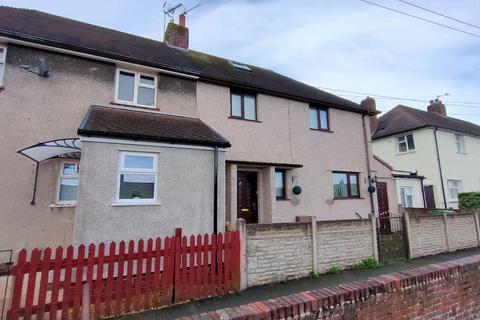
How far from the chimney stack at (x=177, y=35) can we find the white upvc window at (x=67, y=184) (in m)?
9.06

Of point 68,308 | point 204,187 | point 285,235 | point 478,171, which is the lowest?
point 68,308

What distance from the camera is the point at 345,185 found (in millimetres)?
13156

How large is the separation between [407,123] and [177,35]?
1901 cm

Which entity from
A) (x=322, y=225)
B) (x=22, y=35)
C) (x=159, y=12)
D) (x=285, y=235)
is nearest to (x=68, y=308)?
(x=285, y=235)

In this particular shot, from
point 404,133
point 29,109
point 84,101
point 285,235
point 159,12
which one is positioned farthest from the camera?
point 404,133

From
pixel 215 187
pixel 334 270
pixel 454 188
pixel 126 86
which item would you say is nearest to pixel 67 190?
pixel 126 86

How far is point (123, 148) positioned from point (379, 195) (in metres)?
12.8

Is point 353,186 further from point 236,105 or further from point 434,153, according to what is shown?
point 434,153

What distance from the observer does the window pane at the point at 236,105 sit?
11.1 meters

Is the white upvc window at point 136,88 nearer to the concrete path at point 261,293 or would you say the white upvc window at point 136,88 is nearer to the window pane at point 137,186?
the window pane at point 137,186

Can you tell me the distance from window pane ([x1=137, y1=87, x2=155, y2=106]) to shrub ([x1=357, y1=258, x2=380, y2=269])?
862cm

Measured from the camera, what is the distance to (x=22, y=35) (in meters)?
7.84

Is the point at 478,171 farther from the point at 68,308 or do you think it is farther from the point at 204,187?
the point at 68,308

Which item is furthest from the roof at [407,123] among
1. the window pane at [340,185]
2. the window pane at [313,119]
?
the window pane at [313,119]
